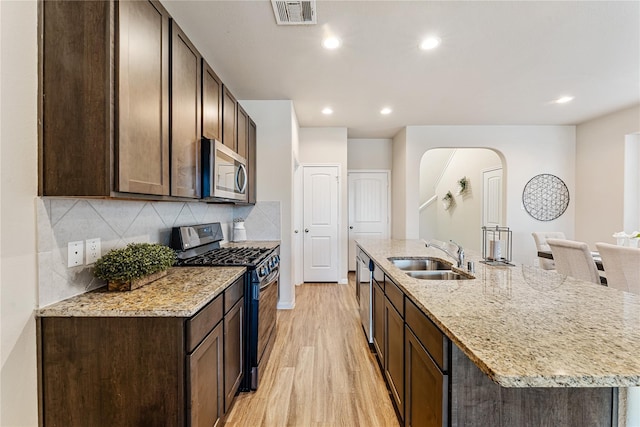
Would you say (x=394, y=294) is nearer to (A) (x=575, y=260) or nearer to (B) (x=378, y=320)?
(B) (x=378, y=320)

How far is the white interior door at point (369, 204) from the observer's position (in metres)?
5.71

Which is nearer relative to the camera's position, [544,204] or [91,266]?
[91,266]

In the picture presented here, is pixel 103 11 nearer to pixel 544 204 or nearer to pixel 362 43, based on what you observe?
pixel 362 43

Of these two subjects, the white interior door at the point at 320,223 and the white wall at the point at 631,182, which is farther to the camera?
the white interior door at the point at 320,223

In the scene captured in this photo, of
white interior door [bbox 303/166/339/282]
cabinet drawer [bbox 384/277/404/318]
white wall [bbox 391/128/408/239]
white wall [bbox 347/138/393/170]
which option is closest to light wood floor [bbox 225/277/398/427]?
cabinet drawer [bbox 384/277/404/318]

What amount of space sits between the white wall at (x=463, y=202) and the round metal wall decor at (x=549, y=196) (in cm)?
75

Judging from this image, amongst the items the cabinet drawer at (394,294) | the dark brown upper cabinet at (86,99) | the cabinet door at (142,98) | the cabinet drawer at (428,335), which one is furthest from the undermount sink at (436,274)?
the dark brown upper cabinet at (86,99)

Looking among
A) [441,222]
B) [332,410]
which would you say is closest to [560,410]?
[332,410]

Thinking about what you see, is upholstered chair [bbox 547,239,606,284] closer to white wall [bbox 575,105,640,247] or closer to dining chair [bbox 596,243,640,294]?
dining chair [bbox 596,243,640,294]

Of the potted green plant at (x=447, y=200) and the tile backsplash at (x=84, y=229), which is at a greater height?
the potted green plant at (x=447, y=200)

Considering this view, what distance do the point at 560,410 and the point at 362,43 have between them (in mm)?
2569

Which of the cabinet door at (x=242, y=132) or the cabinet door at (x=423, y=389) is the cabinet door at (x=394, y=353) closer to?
the cabinet door at (x=423, y=389)

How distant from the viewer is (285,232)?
3639 millimetres

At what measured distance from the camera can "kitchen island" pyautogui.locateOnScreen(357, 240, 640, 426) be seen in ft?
2.43
